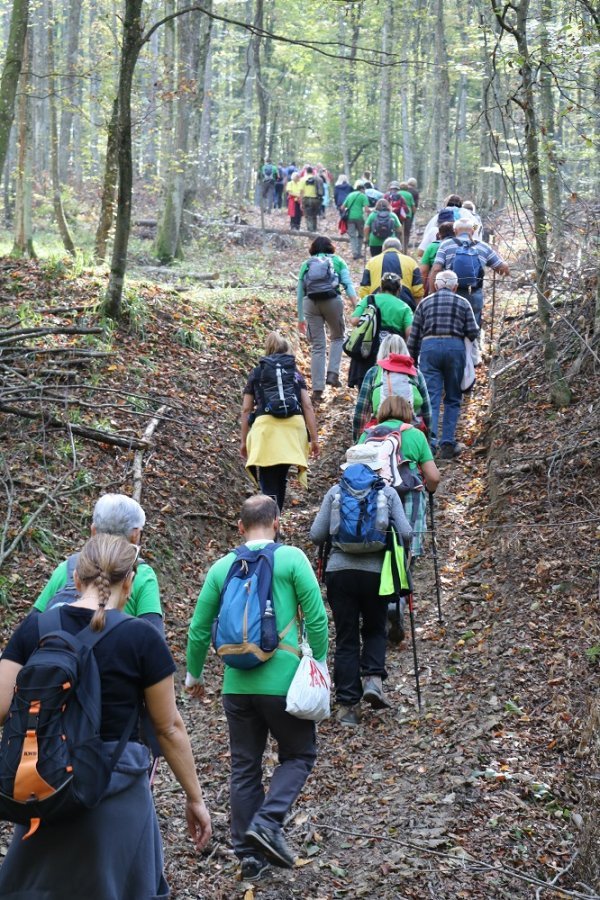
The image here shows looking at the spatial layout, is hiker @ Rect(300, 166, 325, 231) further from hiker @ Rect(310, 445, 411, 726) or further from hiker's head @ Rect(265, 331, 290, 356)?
hiker @ Rect(310, 445, 411, 726)

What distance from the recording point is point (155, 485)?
28.7ft

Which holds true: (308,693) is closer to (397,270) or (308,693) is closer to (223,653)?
(223,653)

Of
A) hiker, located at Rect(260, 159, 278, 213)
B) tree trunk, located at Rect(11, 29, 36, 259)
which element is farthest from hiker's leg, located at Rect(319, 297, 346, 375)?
hiker, located at Rect(260, 159, 278, 213)

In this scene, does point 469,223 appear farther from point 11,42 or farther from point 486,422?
point 11,42

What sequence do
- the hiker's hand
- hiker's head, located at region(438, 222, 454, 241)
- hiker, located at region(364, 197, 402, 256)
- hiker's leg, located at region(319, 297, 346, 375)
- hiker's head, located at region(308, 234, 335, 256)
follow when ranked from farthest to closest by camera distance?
hiker, located at region(364, 197, 402, 256) < hiker's head, located at region(438, 222, 454, 241) < hiker's leg, located at region(319, 297, 346, 375) < hiker's head, located at region(308, 234, 335, 256) < the hiker's hand

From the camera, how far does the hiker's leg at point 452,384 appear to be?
10312mm

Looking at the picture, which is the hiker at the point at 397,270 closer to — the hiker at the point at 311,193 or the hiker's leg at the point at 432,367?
the hiker's leg at the point at 432,367

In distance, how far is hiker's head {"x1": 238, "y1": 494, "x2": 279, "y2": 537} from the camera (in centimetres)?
480

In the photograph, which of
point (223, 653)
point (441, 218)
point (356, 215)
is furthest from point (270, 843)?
point (356, 215)

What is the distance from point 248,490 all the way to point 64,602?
22.5ft

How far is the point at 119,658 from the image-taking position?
3.00 metres

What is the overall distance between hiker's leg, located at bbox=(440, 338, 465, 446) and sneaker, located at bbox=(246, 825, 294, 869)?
6.82m

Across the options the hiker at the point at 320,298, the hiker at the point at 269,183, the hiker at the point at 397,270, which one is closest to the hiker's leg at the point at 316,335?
the hiker at the point at 320,298

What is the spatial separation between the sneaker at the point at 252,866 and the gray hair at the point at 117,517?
6.12ft
